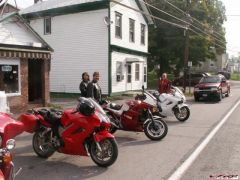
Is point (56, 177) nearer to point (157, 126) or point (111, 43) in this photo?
point (157, 126)

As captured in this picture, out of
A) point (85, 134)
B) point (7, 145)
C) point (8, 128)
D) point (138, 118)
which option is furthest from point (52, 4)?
point (7, 145)

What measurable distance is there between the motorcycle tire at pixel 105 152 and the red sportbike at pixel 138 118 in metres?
2.38

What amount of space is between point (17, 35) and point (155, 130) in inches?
321

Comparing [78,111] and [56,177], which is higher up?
[78,111]

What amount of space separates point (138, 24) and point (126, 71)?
472 centimetres

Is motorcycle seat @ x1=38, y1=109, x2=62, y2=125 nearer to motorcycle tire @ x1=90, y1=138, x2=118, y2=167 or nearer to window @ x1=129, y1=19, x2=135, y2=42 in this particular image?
motorcycle tire @ x1=90, y1=138, x2=118, y2=167

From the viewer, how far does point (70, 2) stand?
24.5 metres

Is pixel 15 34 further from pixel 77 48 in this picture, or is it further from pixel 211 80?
pixel 211 80

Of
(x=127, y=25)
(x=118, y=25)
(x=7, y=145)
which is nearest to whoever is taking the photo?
(x=7, y=145)

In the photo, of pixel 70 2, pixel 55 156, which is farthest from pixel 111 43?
pixel 55 156

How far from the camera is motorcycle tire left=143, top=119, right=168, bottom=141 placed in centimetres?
912

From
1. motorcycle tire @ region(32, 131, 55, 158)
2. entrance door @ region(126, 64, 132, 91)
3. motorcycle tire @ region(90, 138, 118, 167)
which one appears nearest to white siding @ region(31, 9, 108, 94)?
entrance door @ region(126, 64, 132, 91)

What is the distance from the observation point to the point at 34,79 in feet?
55.6

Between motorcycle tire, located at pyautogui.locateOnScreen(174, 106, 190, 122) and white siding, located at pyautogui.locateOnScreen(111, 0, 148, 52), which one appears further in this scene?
white siding, located at pyautogui.locateOnScreen(111, 0, 148, 52)
